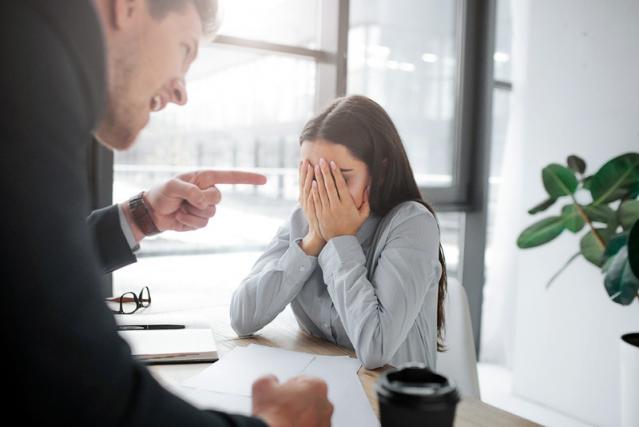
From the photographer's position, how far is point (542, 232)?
2385mm

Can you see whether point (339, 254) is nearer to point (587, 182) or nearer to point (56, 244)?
point (56, 244)

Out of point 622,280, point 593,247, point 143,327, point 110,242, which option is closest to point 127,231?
point 110,242

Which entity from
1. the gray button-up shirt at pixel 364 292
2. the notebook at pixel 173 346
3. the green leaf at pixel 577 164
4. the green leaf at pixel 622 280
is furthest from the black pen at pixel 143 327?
the green leaf at pixel 577 164

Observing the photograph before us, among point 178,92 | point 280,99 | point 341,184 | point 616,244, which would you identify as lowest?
point 616,244

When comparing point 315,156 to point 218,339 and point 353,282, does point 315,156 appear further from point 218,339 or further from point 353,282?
point 218,339

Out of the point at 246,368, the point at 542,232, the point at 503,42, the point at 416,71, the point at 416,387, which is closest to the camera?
the point at 416,387

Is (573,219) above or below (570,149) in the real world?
below

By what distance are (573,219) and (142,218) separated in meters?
1.77

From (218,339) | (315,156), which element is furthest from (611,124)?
(218,339)

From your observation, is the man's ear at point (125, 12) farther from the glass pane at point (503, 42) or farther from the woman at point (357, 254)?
the glass pane at point (503, 42)

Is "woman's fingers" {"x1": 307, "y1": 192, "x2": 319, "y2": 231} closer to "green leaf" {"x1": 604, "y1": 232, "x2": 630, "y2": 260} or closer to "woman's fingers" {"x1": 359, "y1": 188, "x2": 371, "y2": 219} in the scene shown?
"woman's fingers" {"x1": 359, "y1": 188, "x2": 371, "y2": 219}

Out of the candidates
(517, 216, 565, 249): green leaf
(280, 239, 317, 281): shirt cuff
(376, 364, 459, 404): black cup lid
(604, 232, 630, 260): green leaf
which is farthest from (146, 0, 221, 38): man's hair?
(517, 216, 565, 249): green leaf

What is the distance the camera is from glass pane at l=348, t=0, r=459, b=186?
9.57ft

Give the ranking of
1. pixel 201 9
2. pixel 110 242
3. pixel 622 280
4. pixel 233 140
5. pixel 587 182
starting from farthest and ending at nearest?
pixel 233 140 → pixel 587 182 → pixel 622 280 → pixel 110 242 → pixel 201 9
